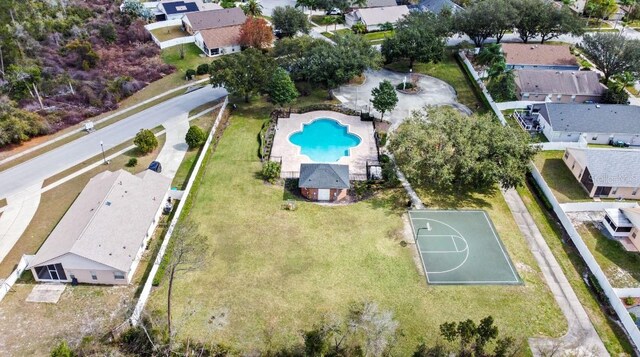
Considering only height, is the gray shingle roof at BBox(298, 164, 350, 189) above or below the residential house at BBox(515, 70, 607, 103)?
below

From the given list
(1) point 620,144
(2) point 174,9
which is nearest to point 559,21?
(1) point 620,144

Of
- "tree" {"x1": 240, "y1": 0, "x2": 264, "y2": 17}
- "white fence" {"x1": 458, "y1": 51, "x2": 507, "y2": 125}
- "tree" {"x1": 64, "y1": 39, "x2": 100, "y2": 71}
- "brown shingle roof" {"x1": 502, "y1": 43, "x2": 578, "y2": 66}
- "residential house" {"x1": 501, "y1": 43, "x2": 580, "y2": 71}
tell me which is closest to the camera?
"white fence" {"x1": 458, "y1": 51, "x2": 507, "y2": 125}

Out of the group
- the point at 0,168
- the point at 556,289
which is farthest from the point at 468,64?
the point at 0,168

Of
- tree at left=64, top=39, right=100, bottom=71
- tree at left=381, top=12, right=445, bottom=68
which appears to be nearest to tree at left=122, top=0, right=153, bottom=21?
tree at left=64, top=39, right=100, bottom=71

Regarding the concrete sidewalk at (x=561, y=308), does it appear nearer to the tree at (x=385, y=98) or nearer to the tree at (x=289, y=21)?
the tree at (x=385, y=98)

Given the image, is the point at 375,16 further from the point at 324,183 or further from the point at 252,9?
the point at 324,183

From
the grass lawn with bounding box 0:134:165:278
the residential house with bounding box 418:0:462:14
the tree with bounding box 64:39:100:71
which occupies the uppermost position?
the residential house with bounding box 418:0:462:14

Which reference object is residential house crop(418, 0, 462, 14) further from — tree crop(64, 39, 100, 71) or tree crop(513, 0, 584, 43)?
tree crop(64, 39, 100, 71)
